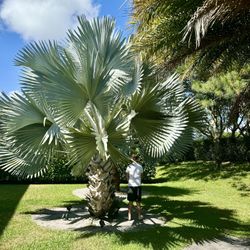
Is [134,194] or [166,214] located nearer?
[134,194]

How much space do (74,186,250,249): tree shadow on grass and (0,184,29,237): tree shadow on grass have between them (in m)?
2.30

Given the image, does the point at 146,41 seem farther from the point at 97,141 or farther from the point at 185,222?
the point at 185,222

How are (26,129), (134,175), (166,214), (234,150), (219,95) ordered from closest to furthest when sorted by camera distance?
(26,129) → (134,175) → (166,214) → (219,95) → (234,150)

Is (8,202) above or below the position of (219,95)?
below

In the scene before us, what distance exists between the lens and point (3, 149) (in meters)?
10.0

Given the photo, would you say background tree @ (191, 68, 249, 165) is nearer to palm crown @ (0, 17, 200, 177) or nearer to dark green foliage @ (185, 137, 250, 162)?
dark green foliage @ (185, 137, 250, 162)

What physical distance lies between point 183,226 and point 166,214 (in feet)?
5.21

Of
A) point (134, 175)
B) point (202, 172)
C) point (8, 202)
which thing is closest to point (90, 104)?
point (134, 175)

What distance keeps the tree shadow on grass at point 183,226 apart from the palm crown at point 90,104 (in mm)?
1565

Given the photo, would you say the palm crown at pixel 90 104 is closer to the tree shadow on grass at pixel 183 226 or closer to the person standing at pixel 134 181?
the person standing at pixel 134 181

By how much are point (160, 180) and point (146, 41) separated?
1231 centimetres

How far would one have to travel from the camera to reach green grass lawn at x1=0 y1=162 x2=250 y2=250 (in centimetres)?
738

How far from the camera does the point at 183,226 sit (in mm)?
8852

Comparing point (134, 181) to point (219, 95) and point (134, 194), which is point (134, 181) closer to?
point (134, 194)
